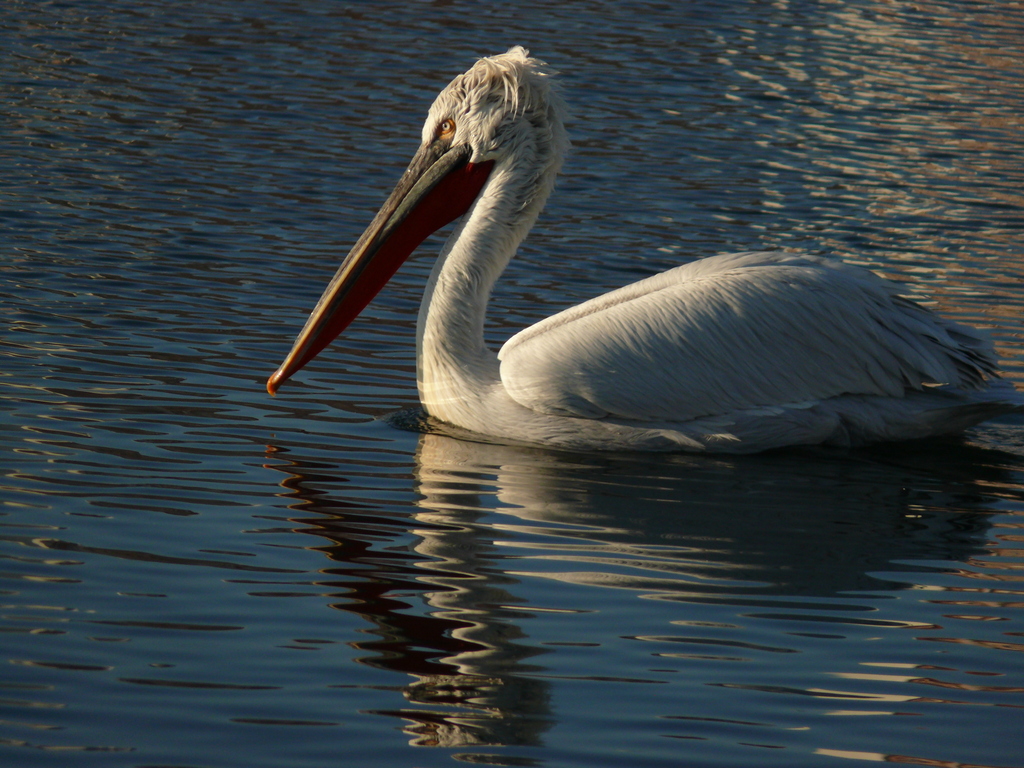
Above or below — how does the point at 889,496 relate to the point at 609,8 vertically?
below

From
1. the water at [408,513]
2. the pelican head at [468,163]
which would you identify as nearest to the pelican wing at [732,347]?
the water at [408,513]

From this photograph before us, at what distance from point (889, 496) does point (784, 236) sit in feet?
12.8

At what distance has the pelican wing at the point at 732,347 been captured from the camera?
5137mm

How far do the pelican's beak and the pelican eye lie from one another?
3cm

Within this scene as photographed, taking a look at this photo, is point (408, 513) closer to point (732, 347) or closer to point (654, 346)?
point (654, 346)

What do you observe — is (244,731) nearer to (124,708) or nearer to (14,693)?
(124,708)

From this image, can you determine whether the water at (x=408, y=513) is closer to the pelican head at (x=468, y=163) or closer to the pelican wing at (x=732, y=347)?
the pelican wing at (x=732, y=347)

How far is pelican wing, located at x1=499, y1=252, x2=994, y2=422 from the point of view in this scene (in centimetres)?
514

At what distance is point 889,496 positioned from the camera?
4930mm

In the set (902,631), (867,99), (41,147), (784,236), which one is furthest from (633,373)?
(867,99)

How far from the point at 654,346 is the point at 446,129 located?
50.5 inches

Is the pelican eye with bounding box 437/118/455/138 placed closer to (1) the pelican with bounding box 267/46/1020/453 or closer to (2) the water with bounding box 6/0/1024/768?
(1) the pelican with bounding box 267/46/1020/453

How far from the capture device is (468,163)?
224 inches

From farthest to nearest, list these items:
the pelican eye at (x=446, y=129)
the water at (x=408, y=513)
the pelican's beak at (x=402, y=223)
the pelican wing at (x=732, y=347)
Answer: the pelican eye at (x=446, y=129) → the pelican's beak at (x=402, y=223) → the pelican wing at (x=732, y=347) → the water at (x=408, y=513)
